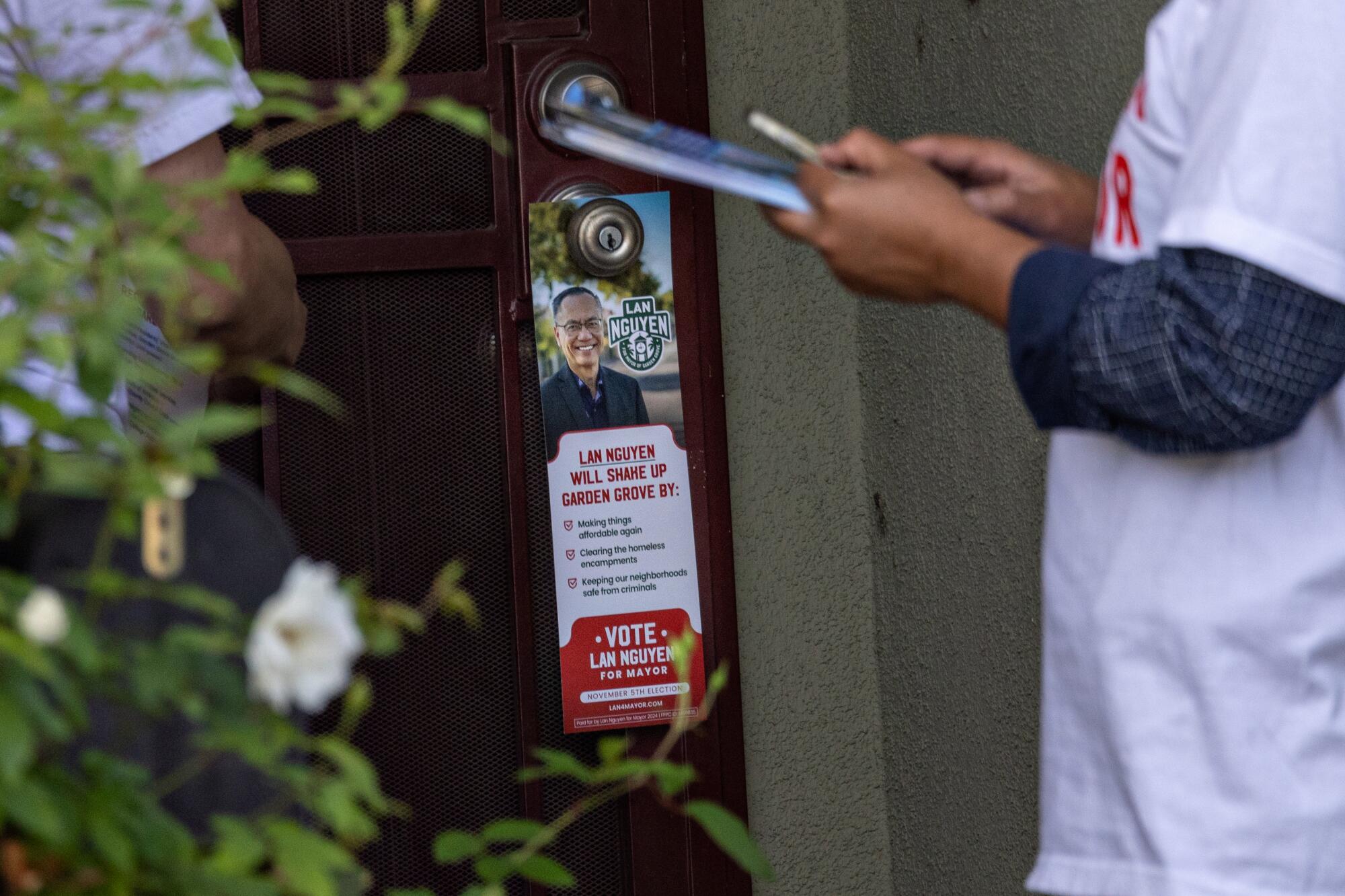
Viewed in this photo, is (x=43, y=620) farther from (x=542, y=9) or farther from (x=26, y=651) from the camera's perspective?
(x=542, y=9)

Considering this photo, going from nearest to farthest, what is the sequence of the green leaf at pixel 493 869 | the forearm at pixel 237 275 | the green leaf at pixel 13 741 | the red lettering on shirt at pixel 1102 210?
1. the green leaf at pixel 13 741
2. the green leaf at pixel 493 869
3. the red lettering on shirt at pixel 1102 210
4. the forearm at pixel 237 275

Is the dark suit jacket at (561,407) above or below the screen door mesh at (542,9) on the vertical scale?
below

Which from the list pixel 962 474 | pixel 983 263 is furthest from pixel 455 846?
pixel 962 474

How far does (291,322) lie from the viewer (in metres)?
1.28

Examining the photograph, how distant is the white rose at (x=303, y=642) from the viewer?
0.53 metres

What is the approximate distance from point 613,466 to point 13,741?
1359mm

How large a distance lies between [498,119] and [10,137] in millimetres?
1196

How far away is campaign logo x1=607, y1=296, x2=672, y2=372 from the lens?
185 cm

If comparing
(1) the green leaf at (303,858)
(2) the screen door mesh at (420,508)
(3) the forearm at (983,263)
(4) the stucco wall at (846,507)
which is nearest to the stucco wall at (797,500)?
(4) the stucco wall at (846,507)

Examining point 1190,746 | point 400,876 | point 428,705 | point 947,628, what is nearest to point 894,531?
point 947,628

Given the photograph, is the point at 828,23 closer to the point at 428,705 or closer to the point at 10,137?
the point at 428,705

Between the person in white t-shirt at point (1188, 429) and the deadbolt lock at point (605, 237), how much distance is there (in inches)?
33.1

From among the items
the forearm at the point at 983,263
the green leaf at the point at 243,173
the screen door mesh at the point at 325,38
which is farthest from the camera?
the screen door mesh at the point at 325,38

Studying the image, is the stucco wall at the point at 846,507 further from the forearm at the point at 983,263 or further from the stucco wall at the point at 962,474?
the forearm at the point at 983,263
